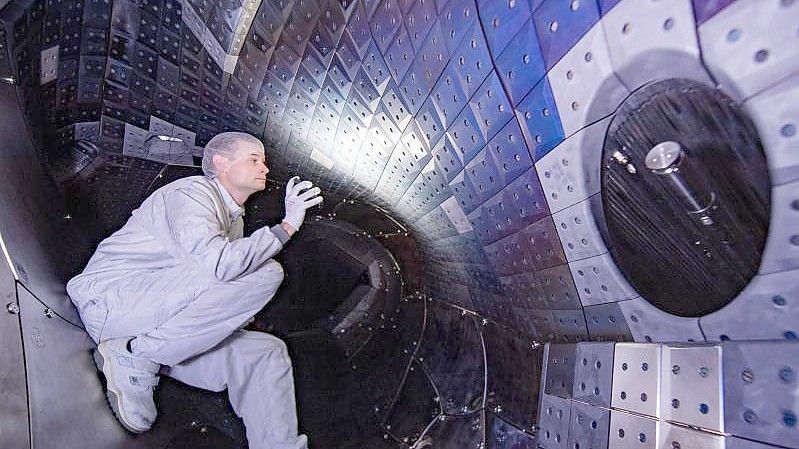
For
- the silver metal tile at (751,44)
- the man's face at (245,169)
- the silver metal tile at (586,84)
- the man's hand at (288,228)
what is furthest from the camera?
the man's face at (245,169)

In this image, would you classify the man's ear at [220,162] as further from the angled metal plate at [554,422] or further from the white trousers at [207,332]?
the angled metal plate at [554,422]

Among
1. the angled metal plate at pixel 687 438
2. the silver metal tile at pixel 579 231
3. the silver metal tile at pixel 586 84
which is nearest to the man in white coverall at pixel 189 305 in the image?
the silver metal tile at pixel 579 231

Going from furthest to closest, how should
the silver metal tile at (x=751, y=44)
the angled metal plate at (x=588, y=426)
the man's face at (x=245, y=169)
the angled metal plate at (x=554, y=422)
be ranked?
1. the man's face at (x=245, y=169)
2. the angled metal plate at (x=554, y=422)
3. the angled metal plate at (x=588, y=426)
4. the silver metal tile at (x=751, y=44)

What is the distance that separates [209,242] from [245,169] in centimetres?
41

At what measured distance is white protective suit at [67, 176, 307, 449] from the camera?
5.61 ft

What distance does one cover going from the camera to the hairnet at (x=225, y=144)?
199 centimetres

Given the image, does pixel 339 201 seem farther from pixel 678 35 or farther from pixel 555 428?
pixel 678 35

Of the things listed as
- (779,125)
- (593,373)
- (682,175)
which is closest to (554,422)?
(593,373)

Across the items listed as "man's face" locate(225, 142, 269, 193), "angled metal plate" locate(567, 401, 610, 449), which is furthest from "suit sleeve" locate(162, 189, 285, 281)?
"angled metal plate" locate(567, 401, 610, 449)

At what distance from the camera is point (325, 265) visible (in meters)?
2.67

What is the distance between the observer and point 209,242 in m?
1.67

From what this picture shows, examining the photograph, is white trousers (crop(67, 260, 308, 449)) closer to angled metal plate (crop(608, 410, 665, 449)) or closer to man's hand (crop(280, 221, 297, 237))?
man's hand (crop(280, 221, 297, 237))

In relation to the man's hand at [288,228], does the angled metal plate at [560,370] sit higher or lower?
lower

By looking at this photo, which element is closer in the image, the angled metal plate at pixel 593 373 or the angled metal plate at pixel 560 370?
the angled metal plate at pixel 593 373
